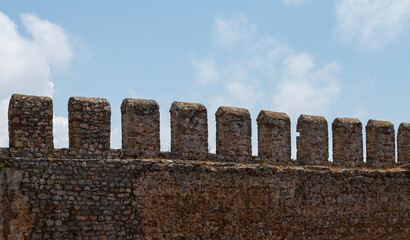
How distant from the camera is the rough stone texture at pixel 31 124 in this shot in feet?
36.4

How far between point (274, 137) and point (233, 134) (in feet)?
3.54

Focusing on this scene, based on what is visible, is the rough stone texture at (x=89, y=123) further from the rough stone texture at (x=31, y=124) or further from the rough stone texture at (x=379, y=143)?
the rough stone texture at (x=379, y=143)

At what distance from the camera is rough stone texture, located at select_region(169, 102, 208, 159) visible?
41.3 ft

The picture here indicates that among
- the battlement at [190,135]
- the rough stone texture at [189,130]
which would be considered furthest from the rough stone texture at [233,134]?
the rough stone texture at [189,130]

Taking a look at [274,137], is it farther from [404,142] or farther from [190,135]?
[404,142]

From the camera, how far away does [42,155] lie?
11211 millimetres

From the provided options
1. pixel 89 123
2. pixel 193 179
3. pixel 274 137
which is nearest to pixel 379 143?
pixel 274 137

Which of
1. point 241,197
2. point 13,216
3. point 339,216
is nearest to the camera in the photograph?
point 13,216

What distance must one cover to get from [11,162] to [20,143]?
1.43 ft

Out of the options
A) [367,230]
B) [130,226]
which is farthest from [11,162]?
[367,230]

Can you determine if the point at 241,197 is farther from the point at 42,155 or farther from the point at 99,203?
the point at 42,155

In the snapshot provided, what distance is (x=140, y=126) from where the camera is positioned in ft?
39.9

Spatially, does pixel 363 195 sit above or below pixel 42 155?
below

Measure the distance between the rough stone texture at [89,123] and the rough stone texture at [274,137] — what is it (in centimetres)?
365
